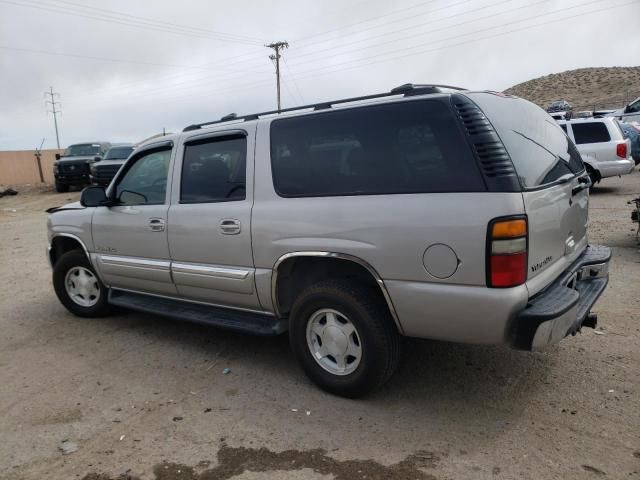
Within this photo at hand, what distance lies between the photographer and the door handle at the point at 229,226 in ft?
12.6

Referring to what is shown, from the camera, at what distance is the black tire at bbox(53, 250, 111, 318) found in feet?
17.5

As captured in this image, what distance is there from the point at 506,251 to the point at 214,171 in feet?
7.84

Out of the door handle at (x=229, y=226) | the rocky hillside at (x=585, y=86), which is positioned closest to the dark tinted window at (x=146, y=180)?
the door handle at (x=229, y=226)

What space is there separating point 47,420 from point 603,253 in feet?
13.6

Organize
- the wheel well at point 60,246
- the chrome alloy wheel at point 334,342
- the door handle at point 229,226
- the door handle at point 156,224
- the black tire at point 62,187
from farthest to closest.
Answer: the black tire at point 62,187
the wheel well at point 60,246
the door handle at point 156,224
the door handle at point 229,226
the chrome alloy wheel at point 334,342

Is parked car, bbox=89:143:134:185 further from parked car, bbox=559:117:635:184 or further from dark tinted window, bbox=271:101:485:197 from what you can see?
dark tinted window, bbox=271:101:485:197

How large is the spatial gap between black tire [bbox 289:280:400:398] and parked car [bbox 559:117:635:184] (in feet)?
34.9

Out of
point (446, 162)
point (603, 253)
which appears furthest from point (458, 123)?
point (603, 253)

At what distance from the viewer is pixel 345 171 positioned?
11.1 feet

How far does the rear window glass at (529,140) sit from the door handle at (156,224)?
2.70m

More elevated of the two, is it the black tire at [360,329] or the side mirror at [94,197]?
the side mirror at [94,197]

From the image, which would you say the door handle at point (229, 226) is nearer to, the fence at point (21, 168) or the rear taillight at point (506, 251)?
the rear taillight at point (506, 251)

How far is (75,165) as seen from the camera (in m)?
20.3

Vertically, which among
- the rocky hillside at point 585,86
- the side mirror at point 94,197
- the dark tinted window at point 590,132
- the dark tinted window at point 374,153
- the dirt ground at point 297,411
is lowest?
the dirt ground at point 297,411
